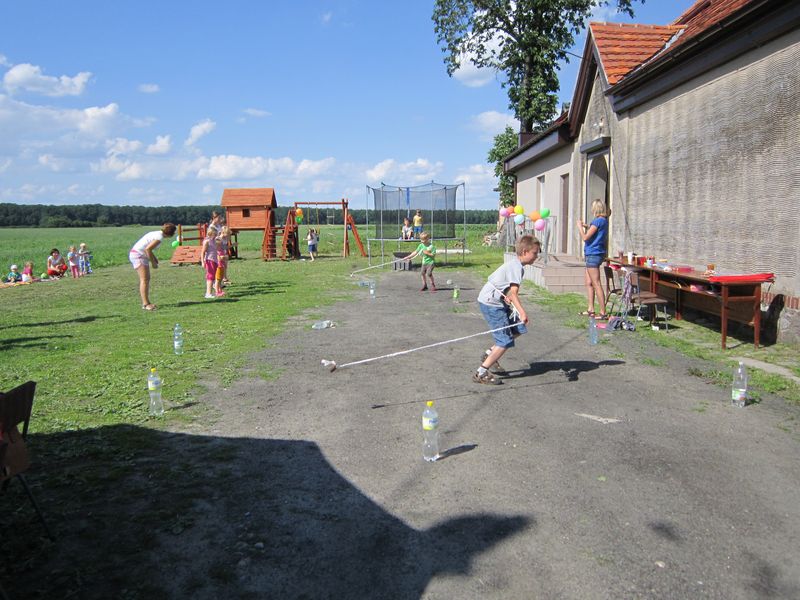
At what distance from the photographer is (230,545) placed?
3762mm

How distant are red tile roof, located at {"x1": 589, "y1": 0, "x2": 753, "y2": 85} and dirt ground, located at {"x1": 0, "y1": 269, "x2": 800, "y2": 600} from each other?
400 inches

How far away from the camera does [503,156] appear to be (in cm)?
3550

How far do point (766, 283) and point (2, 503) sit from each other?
9467 millimetres

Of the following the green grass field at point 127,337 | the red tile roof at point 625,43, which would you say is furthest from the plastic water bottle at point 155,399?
the red tile roof at point 625,43

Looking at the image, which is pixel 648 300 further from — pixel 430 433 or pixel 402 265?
pixel 402 265

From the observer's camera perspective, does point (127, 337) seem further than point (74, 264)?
No

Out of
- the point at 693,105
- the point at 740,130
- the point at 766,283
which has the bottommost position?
the point at 766,283

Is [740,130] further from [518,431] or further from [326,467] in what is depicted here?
[326,467]

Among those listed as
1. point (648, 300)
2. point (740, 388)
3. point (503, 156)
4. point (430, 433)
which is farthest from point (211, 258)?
point (503, 156)

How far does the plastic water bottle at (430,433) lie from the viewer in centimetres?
494

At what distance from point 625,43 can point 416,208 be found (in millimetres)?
11928

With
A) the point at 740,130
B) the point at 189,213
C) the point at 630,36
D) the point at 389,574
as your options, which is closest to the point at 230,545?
the point at 389,574

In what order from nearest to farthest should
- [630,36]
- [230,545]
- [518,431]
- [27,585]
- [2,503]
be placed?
[27,585] → [230,545] → [2,503] → [518,431] → [630,36]

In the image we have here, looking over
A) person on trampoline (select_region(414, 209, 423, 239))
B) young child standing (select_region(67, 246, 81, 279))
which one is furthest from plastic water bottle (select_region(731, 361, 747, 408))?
young child standing (select_region(67, 246, 81, 279))
